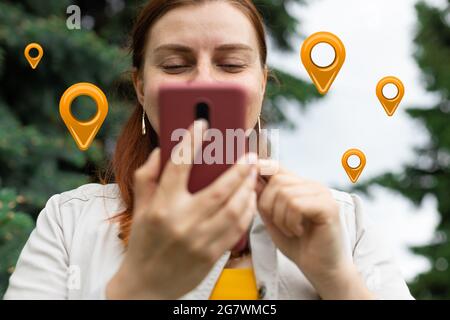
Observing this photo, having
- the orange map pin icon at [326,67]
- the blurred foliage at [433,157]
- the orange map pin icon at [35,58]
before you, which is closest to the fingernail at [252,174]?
the orange map pin icon at [326,67]

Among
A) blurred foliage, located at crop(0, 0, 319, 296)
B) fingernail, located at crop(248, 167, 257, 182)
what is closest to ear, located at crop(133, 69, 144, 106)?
fingernail, located at crop(248, 167, 257, 182)

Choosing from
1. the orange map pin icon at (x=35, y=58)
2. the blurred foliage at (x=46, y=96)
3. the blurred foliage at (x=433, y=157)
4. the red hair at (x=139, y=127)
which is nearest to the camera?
the red hair at (x=139, y=127)

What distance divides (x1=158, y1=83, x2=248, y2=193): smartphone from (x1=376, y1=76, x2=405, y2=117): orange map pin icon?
3.17ft

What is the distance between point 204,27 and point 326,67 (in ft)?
1.91

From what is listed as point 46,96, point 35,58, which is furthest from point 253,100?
point 46,96

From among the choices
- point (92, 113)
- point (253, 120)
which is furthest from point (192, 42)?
point (92, 113)

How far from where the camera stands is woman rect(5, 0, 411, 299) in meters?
0.94

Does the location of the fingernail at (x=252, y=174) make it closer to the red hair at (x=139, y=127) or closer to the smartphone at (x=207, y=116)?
the smartphone at (x=207, y=116)

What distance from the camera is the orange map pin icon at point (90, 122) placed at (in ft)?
5.84

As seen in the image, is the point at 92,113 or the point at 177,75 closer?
the point at 177,75

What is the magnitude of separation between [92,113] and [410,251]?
13.9 ft

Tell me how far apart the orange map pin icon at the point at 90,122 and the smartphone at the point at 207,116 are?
0.70 metres
